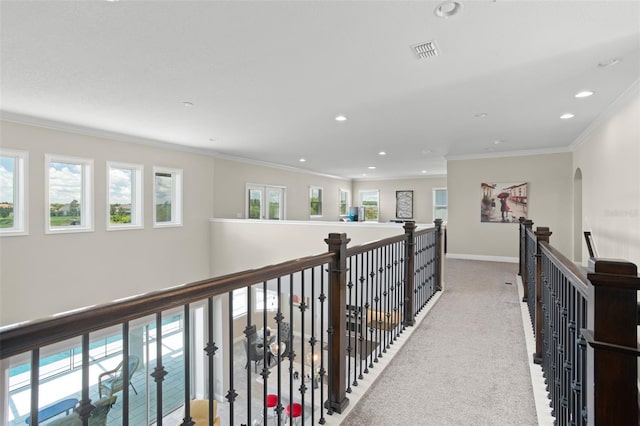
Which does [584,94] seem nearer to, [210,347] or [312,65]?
[312,65]

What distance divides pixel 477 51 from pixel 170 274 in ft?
20.6

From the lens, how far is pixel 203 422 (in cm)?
450

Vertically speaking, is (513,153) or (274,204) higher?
(513,153)

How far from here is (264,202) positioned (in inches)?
348

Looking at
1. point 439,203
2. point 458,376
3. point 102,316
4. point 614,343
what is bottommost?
point 458,376

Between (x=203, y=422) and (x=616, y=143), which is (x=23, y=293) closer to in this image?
(x=203, y=422)

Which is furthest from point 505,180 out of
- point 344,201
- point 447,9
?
point 344,201

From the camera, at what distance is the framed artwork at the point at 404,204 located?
39.7 ft

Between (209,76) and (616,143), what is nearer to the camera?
(209,76)

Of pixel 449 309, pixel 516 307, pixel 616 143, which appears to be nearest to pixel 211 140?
pixel 449 309

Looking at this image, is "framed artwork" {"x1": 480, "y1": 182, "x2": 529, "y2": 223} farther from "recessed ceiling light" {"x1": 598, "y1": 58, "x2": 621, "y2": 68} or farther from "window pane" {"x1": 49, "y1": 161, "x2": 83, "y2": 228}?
"window pane" {"x1": 49, "y1": 161, "x2": 83, "y2": 228}

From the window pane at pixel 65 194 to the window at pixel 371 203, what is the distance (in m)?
9.59

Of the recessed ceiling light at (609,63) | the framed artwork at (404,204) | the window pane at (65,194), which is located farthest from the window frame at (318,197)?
the recessed ceiling light at (609,63)

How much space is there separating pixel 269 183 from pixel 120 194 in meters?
3.89
